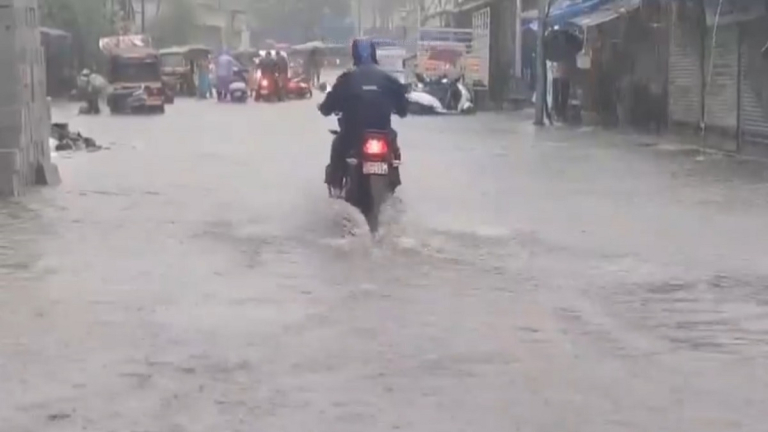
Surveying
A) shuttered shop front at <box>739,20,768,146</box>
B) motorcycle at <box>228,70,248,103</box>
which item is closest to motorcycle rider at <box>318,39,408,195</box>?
shuttered shop front at <box>739,20,768,146</box>

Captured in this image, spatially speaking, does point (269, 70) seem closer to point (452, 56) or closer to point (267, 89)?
point (267, 89)

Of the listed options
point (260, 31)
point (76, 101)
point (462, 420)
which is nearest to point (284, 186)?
point (462, 420)

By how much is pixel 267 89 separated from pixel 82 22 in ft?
26.4

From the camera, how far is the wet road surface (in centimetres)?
634

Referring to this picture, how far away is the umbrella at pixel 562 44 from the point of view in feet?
111

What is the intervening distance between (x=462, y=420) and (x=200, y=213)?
881 cm

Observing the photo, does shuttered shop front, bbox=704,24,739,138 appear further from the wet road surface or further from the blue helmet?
the blue helmet

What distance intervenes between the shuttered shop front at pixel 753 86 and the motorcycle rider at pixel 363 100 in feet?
34.1

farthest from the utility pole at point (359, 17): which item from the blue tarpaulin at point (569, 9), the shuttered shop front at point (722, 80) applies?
the shuttered shop front at point (722, 80)

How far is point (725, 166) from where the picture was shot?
20.2 metres

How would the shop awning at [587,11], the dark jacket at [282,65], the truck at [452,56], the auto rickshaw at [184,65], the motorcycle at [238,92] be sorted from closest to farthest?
the shop awning at [587,11] < the truck at [452,56] < the motorcycle at [238,92] < the dark jacket at [282,65] < the auto rickshaw at [184,65]

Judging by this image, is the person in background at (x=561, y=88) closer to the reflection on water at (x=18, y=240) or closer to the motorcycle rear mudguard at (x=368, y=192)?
the reflection on water at (x=18, y=240)

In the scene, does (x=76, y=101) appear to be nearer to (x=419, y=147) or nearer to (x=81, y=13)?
(x=81, y=13)

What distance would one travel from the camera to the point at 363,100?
1238 centimetres
